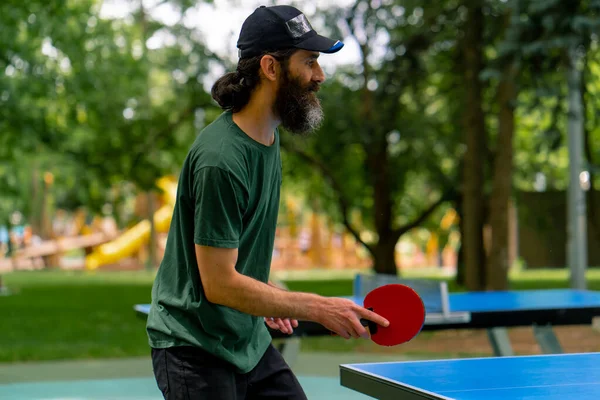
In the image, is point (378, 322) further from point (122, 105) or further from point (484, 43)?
point (122, 105)

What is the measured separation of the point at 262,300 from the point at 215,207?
12.4 inches

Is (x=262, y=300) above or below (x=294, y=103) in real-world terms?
below

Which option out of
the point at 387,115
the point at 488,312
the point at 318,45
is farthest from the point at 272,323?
the point at 387,115

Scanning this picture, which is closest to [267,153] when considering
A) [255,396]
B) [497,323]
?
[255,396]

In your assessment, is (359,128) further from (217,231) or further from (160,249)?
(160,249)

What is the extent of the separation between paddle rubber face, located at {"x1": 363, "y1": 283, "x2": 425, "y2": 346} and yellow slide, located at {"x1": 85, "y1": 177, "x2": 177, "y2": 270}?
3331cm

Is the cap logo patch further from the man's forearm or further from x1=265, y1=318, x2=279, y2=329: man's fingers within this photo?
x1=265, y1=318, x2=279, y2=329: man's fingers

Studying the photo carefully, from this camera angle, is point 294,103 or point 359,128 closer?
point 294,103

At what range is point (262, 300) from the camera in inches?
115

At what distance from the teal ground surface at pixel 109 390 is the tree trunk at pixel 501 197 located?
182 inches

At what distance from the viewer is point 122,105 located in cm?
1958

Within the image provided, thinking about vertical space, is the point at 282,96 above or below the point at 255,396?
above

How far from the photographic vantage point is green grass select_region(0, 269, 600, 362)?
37.6 ft

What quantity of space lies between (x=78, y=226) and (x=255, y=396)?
140ft
